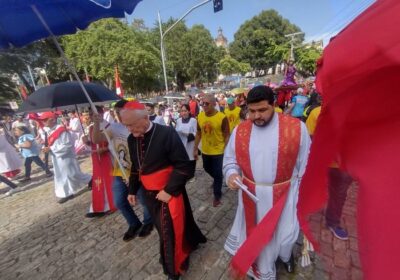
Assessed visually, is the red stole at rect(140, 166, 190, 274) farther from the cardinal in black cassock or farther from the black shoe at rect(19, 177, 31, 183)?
the black shoe at rect(19, 177, 31, 183)

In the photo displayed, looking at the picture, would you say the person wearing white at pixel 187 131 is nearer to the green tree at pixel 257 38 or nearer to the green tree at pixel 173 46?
the green tree at pixel 173 46

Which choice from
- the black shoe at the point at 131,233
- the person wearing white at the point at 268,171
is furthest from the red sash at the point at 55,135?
the person wearing white at the point at 268,171

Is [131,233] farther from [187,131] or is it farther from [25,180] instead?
[25,180]

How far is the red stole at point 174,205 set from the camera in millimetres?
2697

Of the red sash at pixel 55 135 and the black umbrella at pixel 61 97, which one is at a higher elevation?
the black umbrella at pixel 61 97

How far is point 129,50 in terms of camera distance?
25.1 meters

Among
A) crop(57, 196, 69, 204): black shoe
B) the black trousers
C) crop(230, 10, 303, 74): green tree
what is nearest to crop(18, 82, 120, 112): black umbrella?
the black trousers

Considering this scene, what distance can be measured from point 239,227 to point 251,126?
1107 mm

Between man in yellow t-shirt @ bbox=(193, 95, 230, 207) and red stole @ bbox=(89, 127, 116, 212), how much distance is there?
1.82 metres

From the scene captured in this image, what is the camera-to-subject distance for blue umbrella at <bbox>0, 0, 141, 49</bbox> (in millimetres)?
1948

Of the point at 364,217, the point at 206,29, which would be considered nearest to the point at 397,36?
the point at 364,217

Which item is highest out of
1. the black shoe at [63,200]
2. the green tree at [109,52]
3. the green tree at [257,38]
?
the green tree at [257,38]

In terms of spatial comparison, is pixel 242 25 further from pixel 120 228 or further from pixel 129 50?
pixel 120 228

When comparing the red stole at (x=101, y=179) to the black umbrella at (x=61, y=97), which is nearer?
the black umbrella at (x=61, y=97)
